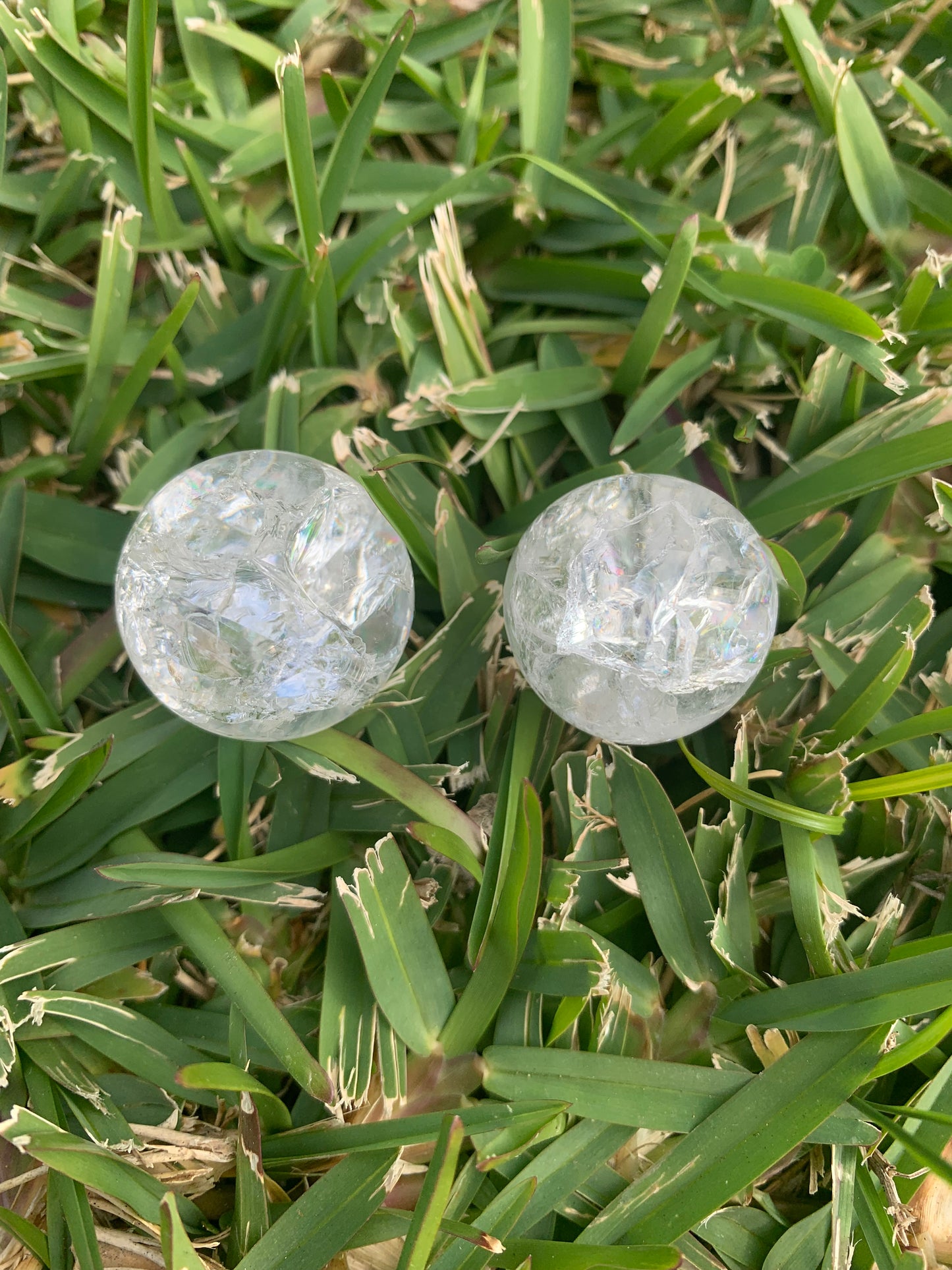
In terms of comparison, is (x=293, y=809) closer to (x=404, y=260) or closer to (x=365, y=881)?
(x=365, y=881)

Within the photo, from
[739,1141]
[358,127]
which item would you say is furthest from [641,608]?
[358,127]

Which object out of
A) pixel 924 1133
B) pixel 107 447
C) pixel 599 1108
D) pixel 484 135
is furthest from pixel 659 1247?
pixel 484 135

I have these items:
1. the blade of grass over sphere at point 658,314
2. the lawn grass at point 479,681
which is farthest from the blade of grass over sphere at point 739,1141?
the blade of grass over sphere at point 658,314

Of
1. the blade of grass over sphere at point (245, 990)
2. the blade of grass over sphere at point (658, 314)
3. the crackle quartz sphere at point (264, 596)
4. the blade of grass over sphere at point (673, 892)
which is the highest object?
the blade of grass over sphere at point (658, 314)

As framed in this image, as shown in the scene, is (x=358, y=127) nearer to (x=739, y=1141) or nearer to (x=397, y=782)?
(x=397, y=782)

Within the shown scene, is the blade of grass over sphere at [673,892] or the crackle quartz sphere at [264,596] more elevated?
the crackle quartz sphere at [264,596]

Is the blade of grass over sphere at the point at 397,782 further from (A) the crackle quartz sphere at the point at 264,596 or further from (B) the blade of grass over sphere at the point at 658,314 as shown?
(B) the blade of grass over sphere at the point at 658,314
